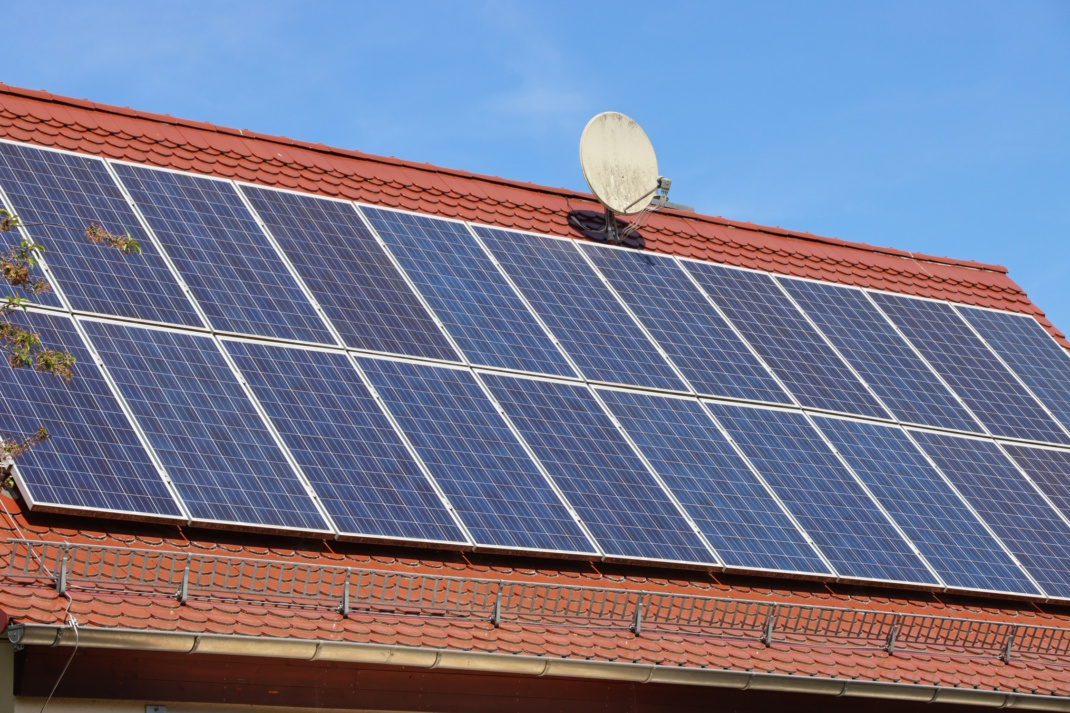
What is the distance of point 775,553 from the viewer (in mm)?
15195

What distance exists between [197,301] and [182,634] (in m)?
4.61

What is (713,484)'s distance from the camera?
1565 cm

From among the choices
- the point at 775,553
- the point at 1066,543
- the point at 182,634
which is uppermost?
the point at 1066,543

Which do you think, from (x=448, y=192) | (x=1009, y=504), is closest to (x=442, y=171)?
(x=448, y=192)

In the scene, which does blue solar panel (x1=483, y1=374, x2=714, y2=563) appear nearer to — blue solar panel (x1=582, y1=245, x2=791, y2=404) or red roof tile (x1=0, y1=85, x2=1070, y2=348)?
blue solar panel (x1=582, y1=245, x2=791, y2=404)

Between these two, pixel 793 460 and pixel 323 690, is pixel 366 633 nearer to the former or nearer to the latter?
pixel 323 690

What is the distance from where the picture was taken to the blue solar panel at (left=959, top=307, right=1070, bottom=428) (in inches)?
780

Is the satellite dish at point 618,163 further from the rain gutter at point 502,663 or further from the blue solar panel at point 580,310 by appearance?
the rain gutter at point 502,663

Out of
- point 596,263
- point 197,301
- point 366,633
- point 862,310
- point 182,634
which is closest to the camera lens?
point 182,634

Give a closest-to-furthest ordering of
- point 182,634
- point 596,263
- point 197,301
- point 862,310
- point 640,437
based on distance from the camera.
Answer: point 182,634, point 197,301, point 640,437, point 596,263, point 862,310

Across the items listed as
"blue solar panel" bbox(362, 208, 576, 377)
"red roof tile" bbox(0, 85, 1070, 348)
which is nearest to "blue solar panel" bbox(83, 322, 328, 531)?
"blue solar panel" bbox(362, 208, 576, 377)

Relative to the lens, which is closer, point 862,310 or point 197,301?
point 197,301

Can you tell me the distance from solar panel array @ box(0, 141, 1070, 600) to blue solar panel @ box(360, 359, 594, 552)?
2cm

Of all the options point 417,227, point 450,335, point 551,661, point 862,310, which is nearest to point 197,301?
point 450,335
